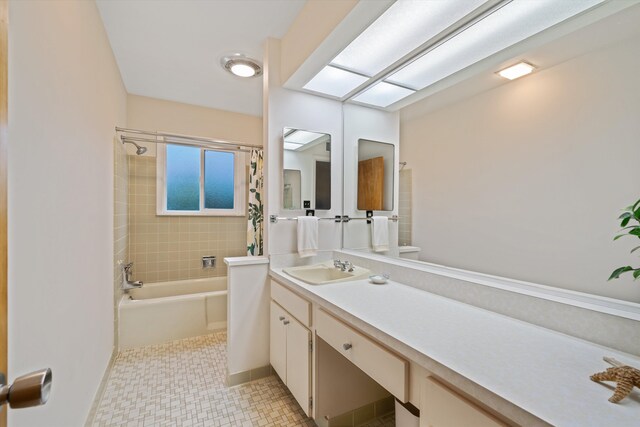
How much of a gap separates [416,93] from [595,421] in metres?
1.61

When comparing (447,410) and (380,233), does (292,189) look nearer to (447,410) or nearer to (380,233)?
(380,233)

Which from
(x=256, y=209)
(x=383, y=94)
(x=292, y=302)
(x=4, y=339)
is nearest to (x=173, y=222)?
Answer: (x=256, y=209)

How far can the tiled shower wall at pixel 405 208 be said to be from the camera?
162 cm

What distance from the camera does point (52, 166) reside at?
1.09m

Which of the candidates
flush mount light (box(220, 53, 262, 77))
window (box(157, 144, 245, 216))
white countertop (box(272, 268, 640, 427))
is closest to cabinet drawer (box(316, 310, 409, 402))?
white countertop (box(272, 268, 640, 427))

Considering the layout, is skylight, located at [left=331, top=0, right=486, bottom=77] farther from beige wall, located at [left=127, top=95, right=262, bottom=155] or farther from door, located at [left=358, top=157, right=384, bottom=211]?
beige wall, located at [left=127, top=95, right=262, bottom=155]

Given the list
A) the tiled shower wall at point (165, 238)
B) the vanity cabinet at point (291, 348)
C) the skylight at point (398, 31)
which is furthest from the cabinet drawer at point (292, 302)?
the tiled shower wall at point (165, 238)

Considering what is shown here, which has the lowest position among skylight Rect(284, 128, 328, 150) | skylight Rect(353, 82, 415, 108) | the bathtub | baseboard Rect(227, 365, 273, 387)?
baseboard Rect(227, 365, 273, 387)

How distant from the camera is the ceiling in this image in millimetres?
1754

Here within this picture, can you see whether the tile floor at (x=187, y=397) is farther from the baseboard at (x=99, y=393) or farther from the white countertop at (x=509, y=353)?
the white countertop at (x=509, y=353)

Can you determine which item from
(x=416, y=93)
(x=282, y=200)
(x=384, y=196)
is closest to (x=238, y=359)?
(x=282, y=200)

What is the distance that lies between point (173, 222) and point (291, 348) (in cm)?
234

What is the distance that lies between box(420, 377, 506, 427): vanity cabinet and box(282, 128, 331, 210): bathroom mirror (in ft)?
4.99

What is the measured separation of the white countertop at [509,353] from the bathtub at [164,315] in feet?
6.44
